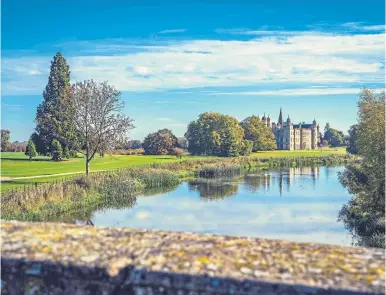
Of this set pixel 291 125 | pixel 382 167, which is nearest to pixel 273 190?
pixel 382 167

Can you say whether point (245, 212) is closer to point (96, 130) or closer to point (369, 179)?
point (369, 179)

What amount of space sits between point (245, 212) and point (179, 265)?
72.5 ft

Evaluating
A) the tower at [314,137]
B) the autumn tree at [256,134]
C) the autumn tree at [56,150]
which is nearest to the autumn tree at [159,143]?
the autumn tree at [256,134]

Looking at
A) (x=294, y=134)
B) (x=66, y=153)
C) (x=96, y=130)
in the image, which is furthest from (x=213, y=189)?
(x=294, y=134)

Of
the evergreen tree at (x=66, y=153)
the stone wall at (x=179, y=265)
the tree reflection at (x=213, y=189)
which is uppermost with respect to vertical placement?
the evergreen tree at (x=66, y=153)

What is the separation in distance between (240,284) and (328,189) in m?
35.2

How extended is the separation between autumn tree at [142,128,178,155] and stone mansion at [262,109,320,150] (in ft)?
208

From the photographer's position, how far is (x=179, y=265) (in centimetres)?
454

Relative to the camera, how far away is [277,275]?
4.35 metres

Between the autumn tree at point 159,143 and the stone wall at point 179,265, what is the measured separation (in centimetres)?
7900

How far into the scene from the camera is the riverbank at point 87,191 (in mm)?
22856

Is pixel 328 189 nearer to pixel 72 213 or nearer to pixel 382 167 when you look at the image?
pixel 382 167

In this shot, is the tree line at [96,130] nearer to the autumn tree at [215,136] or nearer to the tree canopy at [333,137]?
the autumn tree at [215,136]

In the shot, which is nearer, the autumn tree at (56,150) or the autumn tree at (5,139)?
the autumn tree at (56,150)
